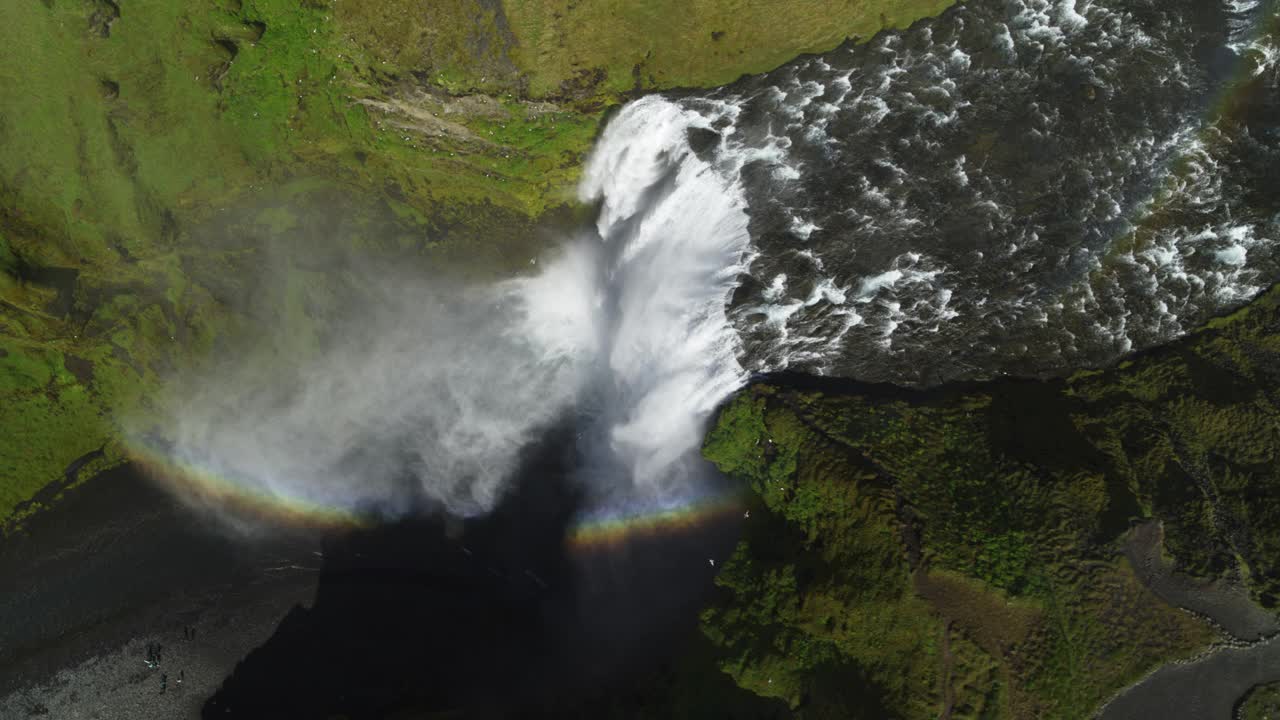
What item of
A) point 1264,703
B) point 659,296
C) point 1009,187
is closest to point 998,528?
point 1264,703

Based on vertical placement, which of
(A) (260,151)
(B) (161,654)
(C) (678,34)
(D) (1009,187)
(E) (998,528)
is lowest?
(E) (998,528)

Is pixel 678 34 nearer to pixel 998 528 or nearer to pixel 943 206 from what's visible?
pixel 943 206

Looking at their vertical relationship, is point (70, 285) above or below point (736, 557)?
above

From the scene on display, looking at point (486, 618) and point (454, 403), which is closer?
point (486, 618)

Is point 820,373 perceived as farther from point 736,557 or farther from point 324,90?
point 324,90

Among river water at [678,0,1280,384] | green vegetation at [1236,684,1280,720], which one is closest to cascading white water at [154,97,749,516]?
river water at [678,0,1280,384]

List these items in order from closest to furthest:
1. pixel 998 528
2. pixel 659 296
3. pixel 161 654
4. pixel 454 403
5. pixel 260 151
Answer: pixel 998 528
pixel 659 296
pixel 260 151
pixel 161 654
pixel 454 403

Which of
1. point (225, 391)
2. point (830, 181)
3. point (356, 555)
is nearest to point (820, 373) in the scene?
point (830, 181)
